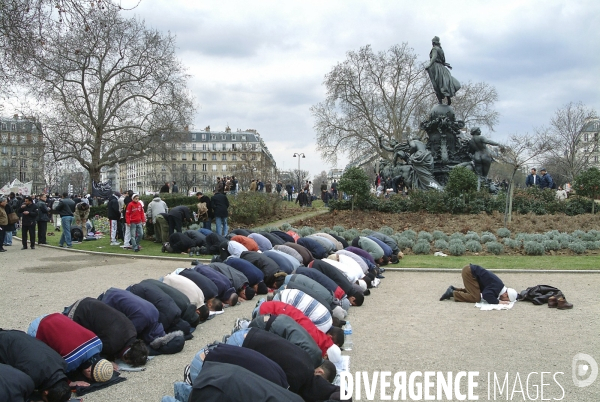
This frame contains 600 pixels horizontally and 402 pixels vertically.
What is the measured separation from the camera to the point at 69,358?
16.3 feet

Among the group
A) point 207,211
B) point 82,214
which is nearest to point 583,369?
point 207,211

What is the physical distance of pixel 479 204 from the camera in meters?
20.9

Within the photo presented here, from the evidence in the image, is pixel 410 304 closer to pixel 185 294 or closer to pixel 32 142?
pixel 185 294

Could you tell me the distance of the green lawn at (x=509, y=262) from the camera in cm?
1205

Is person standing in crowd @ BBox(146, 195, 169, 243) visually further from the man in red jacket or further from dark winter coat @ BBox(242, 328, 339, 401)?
dark winter coat @ BBox(242, 328, 339, 401)

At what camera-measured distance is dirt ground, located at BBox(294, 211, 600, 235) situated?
56.0 ft

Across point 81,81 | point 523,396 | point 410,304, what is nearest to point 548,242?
point 410,304

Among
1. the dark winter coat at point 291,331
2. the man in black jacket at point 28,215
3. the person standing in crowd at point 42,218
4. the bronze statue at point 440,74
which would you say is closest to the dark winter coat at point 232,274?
the dark winter coat at point 291,331

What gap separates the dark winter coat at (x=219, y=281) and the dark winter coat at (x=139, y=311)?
2.10 m

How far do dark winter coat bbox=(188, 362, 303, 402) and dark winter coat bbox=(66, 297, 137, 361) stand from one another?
6.69 ft

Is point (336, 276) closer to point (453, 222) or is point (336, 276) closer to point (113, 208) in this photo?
point (113, 208)

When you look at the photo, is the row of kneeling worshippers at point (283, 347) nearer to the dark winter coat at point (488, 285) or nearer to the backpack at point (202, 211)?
the dark winter coat at point (488, 285)

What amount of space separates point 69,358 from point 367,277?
620 centimetres

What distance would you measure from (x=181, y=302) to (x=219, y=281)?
1.51 m
